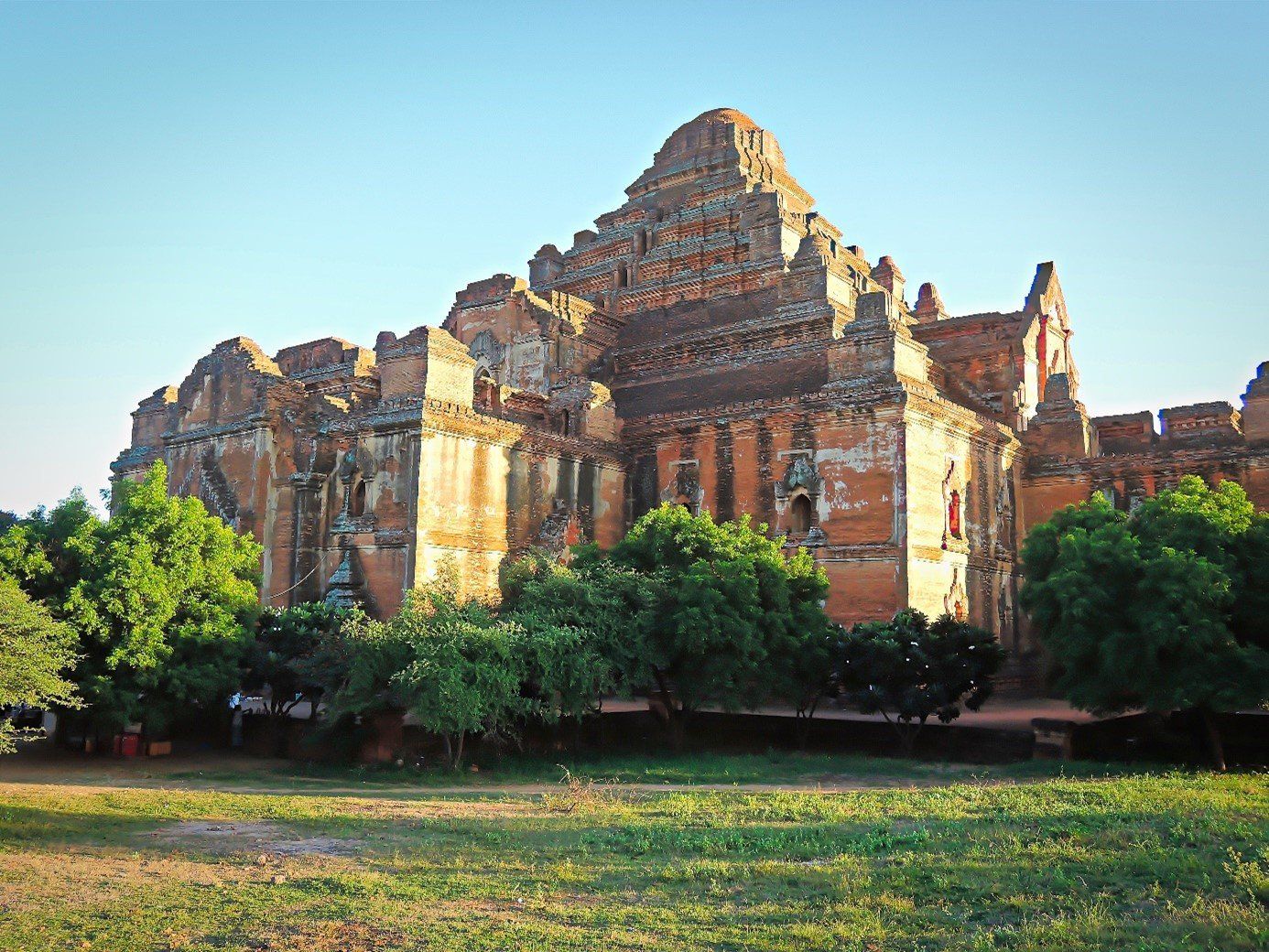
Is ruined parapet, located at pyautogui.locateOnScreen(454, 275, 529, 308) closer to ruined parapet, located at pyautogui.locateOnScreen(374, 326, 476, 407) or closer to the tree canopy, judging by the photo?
ruined parapet, located at pyautogui.locateOnScreen(374, 326, 476, 407)

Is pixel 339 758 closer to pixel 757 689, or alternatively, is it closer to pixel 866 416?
pixel 757 689

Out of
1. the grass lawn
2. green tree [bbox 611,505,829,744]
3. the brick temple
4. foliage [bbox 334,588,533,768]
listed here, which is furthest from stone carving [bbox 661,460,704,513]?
the grass lawn

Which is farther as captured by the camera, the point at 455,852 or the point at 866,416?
the point at 866,416

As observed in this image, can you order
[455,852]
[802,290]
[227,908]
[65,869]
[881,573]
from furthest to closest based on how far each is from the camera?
[802,290] → [881,573] → [455,852] → [65,869] → [227,908]

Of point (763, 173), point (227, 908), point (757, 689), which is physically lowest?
point (227, 908)

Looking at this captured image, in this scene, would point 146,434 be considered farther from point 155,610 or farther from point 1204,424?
point 1204,424

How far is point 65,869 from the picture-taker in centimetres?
1159

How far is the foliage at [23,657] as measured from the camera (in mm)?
14898

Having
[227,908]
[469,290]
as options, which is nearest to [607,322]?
[469,290]

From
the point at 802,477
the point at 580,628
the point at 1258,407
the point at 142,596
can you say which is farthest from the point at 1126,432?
the point at 142,596

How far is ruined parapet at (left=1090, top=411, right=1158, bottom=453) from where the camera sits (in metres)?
30.6

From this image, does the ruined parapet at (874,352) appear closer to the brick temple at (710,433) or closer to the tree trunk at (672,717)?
the brick temple at (710,433)

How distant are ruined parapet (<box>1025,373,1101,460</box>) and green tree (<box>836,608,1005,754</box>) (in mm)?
10745

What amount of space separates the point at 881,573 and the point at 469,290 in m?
18.2
